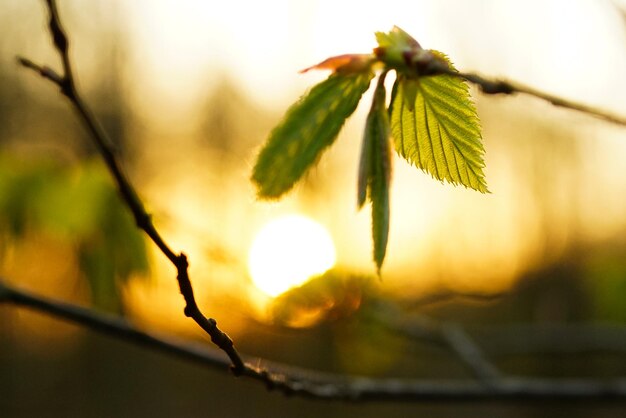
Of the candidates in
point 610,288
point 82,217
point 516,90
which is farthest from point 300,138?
point 610,288

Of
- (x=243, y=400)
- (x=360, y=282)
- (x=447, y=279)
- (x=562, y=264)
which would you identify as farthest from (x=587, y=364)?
(x=360, y=282)

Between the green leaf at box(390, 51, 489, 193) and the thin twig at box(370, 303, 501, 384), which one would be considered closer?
the green leaf at box(390, 51, 489, 193)

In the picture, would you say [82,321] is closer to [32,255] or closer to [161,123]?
[32,255]

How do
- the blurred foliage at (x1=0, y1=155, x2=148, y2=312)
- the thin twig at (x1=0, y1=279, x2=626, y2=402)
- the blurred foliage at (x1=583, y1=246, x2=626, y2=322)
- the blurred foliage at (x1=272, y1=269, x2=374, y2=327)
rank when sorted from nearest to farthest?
the thin twig at (x1=0, y1=279, x2=626, y2=402)
the blurred foliage at (x1=0, y1=155, x2=148, y2=312)
the blurred foliage at (x1=272, y1=269, x2=374, y2=327)
the blurred foliage at (x1=583, y1=246, x2=626, y2=322)

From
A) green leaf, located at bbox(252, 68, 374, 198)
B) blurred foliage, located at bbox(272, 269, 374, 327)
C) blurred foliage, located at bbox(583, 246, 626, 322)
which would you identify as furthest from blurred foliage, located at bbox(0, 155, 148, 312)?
blurred foliage, located at bbox(583, 246, 626, 322)

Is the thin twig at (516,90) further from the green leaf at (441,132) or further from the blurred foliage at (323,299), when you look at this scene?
the blurred foliage at (323,299)

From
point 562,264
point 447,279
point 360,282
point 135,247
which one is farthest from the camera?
point 562,264

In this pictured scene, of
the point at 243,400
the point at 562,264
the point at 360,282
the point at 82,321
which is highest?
the point at 562,264

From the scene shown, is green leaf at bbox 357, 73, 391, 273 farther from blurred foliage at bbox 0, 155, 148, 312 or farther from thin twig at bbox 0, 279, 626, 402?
blurred foliage at bbox 0, 155, 148, 312
